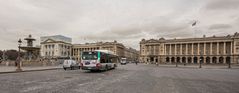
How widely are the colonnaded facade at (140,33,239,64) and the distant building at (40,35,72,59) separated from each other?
54479 millimetres

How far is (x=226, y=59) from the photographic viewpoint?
11344cm

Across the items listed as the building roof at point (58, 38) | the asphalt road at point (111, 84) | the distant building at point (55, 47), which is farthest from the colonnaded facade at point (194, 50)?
the asphalt road at point (111, 84)

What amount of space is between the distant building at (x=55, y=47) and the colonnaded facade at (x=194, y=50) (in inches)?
2145

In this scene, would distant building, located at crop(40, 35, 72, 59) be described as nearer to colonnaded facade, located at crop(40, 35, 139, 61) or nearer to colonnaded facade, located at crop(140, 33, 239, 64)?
colonnaded facade, located at crop(40, 35, 139, 61)

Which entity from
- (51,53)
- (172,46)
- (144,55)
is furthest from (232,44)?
(51,53)

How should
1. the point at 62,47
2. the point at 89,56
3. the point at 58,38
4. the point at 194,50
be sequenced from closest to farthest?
the point at 89,56 → the point at 194,50 → the point at 58,38 → the point at 62,47

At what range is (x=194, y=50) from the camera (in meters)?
123

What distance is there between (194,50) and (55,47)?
300 feet

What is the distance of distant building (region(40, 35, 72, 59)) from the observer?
135288 millimetres

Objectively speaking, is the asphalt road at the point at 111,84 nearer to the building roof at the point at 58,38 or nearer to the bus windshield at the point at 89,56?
the bus windshield at the point at 89,56

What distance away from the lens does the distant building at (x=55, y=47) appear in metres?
135

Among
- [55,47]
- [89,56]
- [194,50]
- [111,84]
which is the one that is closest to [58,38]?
[55,47]

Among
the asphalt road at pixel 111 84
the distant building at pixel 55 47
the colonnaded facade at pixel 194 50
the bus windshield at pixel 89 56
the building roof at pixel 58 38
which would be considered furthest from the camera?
the building roof at pixel 58 38

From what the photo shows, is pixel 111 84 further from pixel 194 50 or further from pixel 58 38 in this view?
pixel 58 38
